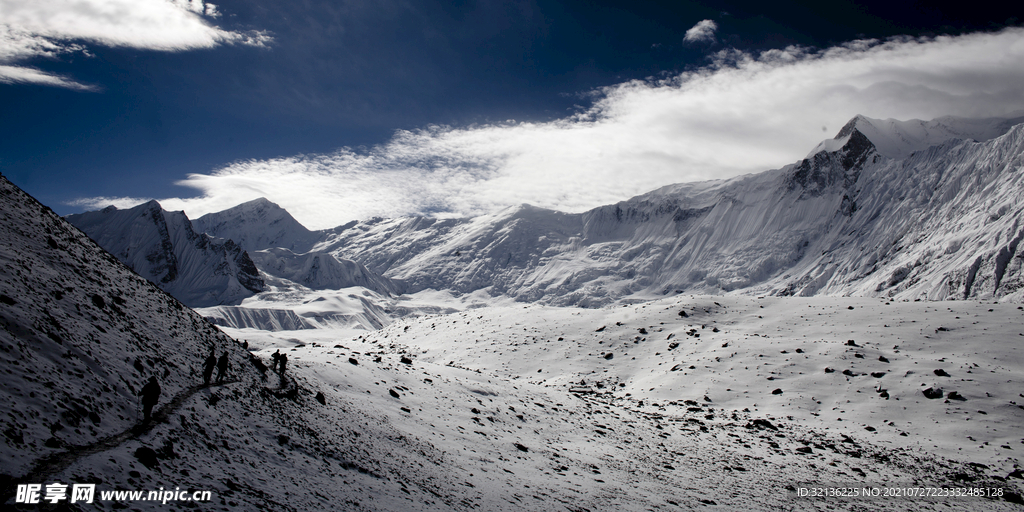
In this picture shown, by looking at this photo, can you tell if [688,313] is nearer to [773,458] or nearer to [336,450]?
[773,458]

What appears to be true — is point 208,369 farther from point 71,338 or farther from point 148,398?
point 148,398

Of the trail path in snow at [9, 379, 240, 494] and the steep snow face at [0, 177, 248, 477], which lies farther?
the steep snow face at [0, 177, 248, 477]

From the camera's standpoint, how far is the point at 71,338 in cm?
1534

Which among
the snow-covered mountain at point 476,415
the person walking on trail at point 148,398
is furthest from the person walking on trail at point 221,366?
the person walking on trail at point 148,398

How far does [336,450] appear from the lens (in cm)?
1750

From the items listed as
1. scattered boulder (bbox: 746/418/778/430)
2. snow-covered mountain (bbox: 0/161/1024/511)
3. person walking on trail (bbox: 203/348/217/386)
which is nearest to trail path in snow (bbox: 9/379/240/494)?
snow-covered mountain (bbox: 0/161/1024/511)

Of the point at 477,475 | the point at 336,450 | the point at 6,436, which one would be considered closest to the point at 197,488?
the point at 6,436

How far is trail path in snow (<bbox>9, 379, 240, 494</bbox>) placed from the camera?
33.1 ft

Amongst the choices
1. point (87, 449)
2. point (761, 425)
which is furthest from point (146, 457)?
point (761, 425)

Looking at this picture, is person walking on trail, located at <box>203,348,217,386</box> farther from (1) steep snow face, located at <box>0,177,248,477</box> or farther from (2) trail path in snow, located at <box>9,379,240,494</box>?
(2) trail path in snow, located at <box>9,379,240,494</box>

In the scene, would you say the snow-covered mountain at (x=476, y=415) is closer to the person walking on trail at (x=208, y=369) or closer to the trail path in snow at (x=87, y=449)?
the trail path in snow at (x=87, y=449)

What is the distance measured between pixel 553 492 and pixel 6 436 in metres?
15.7

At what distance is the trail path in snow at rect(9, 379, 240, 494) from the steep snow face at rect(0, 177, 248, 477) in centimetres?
21

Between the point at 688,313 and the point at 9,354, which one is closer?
the point at 9,354
